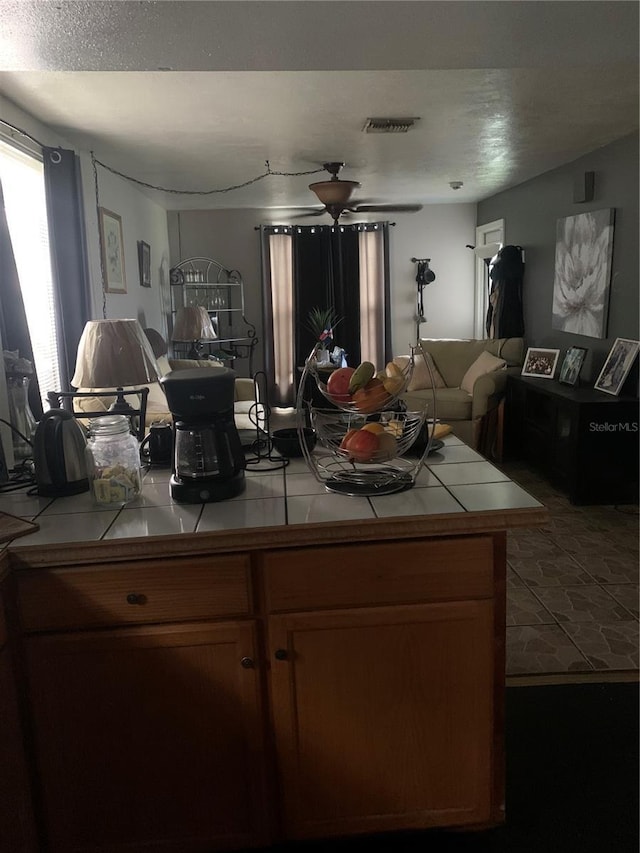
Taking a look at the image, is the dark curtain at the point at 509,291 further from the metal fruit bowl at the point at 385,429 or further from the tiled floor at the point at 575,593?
the metal fruit bowl at the point at 385,429

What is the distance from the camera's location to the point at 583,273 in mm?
4590

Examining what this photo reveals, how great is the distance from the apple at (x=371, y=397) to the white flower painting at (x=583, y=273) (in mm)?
3343

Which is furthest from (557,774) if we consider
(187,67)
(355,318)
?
(355,318)

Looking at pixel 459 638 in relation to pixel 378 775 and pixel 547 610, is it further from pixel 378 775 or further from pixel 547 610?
pixel 547 610

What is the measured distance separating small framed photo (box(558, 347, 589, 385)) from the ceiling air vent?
195 cm

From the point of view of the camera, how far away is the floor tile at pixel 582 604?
2.65 metres

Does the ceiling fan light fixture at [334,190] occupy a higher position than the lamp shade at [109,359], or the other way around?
the ceiling fan light fixture at [334,190]

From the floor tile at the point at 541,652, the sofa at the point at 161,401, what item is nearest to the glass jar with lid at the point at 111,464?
the sofa at the point at 161,401

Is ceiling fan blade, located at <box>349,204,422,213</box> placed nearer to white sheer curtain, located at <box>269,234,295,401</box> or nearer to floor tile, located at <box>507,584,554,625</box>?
white sheer curtain, located at <box>269,234,295,401</box>

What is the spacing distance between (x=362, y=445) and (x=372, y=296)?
19.5ft

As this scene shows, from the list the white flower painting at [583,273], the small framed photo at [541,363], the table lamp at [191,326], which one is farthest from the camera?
the table lamp at [191,326]

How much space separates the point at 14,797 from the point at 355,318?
6.33 meters

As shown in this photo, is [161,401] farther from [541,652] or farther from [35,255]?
[541,652]

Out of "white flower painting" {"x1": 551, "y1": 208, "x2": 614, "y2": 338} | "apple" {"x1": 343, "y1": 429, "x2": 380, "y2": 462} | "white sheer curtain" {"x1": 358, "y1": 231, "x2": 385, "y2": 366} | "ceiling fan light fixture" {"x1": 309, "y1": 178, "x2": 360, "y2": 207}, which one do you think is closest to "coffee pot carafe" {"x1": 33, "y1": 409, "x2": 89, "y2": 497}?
"apple" {"x1": 343, "y1": 429, "x2": 380, "y2": 462}
